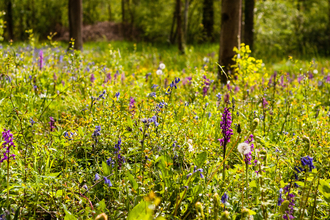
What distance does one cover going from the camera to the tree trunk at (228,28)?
4.82m

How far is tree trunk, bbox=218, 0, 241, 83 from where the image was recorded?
190 inches

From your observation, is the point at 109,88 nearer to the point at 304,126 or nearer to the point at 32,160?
the point at 32,160

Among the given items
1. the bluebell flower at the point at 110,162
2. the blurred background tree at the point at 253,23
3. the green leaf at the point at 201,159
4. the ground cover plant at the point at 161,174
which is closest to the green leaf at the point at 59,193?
the ground cover plant at the point at 161,174

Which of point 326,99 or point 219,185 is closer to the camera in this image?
point 219,185

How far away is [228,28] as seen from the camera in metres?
4.91

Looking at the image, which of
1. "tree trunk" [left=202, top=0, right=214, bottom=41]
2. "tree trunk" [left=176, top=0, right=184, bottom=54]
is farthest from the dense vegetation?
"tree trunk" [left=202, top=0, right=214, bottom=41]

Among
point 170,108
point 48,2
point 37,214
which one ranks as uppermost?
point 48,2

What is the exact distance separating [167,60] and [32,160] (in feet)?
18.7

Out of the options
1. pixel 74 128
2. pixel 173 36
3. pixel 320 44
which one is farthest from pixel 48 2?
pixel 74 128

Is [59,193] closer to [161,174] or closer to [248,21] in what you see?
[161,174]

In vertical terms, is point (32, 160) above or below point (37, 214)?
above

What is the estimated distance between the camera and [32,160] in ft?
6.91

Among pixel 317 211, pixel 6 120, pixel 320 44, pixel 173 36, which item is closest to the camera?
pixel 317 211

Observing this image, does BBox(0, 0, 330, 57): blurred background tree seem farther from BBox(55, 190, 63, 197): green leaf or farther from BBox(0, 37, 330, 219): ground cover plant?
BBox(55, 190, 63, 197): green leaf
